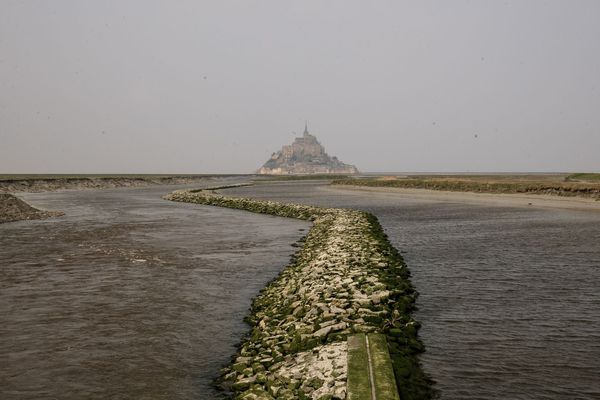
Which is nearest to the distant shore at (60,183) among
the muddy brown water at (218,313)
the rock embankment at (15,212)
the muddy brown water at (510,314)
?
the rock embankment at (15,212)

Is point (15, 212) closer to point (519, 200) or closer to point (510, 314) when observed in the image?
point (510, 314)

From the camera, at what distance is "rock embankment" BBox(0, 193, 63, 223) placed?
4256cm

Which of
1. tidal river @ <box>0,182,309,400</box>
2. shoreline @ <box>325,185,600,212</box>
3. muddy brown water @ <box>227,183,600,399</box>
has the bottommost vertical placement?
tidal river @ <box>0,182,309,400</box>

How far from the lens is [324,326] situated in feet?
33.9

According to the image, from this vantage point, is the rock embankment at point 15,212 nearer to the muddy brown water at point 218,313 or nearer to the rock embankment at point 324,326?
the muddy brown water at point 218,313

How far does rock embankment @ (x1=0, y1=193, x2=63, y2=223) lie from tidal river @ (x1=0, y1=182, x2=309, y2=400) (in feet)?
55.9

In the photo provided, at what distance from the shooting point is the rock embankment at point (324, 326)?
7.78 metres

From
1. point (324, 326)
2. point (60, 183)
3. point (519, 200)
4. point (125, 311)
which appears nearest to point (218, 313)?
point (125, 311)

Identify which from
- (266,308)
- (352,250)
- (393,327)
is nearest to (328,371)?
(393,327)

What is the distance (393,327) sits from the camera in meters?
10.5

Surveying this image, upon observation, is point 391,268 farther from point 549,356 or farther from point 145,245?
point 145,245

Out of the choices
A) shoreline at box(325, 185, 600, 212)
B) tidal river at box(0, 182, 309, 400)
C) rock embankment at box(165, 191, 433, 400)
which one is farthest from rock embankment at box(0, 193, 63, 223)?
shoreline at box(325, 185, 600, 212)

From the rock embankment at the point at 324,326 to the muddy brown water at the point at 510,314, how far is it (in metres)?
0.65

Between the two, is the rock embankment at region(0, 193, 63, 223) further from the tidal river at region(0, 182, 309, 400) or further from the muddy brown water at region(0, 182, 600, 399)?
the muddy brown water at region(0, 182, 600, 399)
